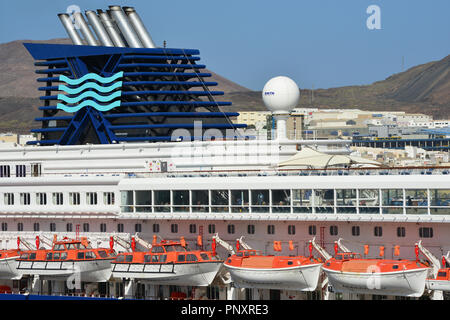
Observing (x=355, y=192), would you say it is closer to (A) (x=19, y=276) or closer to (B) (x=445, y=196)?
(B) (x=445, y=196)

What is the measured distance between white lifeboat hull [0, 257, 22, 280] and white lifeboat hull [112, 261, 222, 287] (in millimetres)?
8872

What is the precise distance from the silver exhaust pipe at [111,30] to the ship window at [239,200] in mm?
27205

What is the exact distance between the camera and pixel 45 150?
6316 cm

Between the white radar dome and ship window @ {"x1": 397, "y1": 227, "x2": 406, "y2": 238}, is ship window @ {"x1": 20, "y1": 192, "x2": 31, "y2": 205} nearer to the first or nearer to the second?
the white radar dome

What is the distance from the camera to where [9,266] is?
164 feet

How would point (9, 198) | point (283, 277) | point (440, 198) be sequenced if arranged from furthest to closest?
point (9, 198), point (283, 277), point (440, 198)

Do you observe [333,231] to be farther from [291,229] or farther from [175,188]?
[175,188]

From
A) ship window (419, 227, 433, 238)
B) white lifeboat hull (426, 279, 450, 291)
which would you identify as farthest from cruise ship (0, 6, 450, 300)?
white lifeboat hull (426, 279, 450, 291)

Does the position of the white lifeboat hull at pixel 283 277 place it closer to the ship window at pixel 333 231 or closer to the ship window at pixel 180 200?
the ship window at pixel 333 231

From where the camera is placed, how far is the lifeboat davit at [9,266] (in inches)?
1965

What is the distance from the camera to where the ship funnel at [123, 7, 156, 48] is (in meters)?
Result: 67.1

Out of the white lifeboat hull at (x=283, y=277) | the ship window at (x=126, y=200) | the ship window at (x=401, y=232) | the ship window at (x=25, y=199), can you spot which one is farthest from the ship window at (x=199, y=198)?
the ship window at (x=25, y=199)

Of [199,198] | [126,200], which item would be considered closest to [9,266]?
[126,200]

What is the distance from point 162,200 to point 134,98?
62.3 feet
